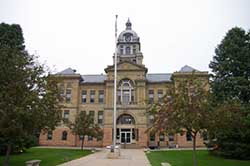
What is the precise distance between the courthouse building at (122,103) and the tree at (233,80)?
18.1m

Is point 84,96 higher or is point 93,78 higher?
point 93,78

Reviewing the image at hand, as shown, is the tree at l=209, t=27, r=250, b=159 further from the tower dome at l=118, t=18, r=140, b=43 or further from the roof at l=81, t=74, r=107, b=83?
the tower dome at l=118, t=18, r=140, b=43

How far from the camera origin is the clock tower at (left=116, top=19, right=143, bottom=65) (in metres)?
62.4

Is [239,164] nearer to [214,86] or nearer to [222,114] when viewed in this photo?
[222,114]

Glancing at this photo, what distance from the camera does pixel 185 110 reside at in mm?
16578

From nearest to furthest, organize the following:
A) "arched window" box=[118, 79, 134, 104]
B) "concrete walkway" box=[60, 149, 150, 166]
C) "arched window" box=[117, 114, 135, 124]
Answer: "concrete walkway" box=[60, 149, 150, 166], "arched window" box=[117, 114, 135, 124], "arched window" box=[118, 79, 134, 104]

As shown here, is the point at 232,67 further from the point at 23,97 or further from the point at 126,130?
the point at 126,130

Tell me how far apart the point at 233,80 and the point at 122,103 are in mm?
27199

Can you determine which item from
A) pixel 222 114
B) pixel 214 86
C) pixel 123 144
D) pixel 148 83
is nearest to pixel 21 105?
pixel 222 114

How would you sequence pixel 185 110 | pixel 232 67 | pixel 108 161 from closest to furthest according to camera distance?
pixel 185 110, pixel 108 161, pixel 232 67

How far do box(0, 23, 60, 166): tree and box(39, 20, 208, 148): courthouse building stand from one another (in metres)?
34.2

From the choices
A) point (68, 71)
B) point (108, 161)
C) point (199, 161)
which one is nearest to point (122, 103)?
point (68, 71)

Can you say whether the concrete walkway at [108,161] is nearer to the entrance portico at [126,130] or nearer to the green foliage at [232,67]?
the green foliage at [232,67]

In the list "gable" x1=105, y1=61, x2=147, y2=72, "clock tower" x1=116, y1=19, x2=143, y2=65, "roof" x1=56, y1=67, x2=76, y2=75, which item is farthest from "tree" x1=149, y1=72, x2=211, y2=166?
"clock tower" x1=116, y1=19, x2=143, y2=65
